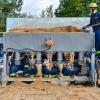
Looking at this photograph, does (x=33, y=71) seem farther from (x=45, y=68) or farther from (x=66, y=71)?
(x=66, y=71)

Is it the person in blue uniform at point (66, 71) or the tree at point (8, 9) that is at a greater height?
the tree at point (8, 9)

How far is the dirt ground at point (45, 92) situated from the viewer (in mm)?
11008

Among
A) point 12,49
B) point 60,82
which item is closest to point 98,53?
point 60,82

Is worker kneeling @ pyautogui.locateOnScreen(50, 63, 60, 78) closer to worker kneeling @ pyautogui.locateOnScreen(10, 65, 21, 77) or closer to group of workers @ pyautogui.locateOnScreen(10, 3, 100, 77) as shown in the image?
group of workers @ pyautogui.locateOnScreen(10, 3, 100, 77)

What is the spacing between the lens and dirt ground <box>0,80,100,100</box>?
11008 millimetres

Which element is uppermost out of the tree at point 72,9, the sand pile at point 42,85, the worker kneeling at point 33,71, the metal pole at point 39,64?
the tree at point 72,9

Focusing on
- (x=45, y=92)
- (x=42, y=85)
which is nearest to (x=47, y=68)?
(x=42, y=85)

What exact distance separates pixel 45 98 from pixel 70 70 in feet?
12.0

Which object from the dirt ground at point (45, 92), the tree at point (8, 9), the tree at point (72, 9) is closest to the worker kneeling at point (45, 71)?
the dirt ground at point (45, 92)

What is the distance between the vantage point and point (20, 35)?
14344 mm

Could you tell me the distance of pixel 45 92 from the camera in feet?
40.2

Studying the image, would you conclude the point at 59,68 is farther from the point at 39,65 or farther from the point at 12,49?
the point at 12,49

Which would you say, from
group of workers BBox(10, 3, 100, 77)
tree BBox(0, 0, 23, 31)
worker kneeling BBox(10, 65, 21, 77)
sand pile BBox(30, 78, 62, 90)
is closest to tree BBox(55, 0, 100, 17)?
tree BBox(0, 0, 23, 31)

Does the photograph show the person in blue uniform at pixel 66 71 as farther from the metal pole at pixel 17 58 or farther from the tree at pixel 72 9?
the tree at pixel 72 9
